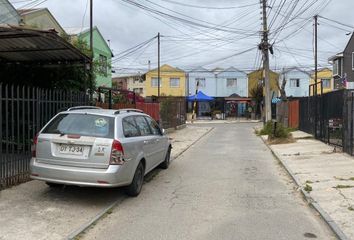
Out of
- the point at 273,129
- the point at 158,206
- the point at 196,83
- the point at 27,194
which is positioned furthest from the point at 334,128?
the point at 196,83

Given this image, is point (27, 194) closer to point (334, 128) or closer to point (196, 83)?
point (334, 128)

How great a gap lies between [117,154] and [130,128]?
1.20 m

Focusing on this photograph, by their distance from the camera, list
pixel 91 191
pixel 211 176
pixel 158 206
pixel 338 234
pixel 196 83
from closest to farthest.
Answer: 1. pixel 338 234
2. pixel 158 206
3. pixel 91 191
4. pixel 211 176
5. pixel 196 83

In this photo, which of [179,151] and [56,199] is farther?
[179,151]

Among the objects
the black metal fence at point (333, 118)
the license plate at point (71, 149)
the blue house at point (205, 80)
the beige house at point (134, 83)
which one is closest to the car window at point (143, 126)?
the license plate at point (71, 149)

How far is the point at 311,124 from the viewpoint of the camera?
23391 mm

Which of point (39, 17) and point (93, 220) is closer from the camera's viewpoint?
point (93, 220)

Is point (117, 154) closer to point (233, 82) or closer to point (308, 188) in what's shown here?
point (308, 188)

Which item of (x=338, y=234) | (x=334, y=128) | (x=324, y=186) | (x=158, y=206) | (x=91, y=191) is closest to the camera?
(x=338, y=234)

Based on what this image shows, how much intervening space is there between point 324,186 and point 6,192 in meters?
6.40

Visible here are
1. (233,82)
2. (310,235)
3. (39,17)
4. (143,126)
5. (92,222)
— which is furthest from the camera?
(233,82)

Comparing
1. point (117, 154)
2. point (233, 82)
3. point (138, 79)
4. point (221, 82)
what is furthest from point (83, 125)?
point (138, 79)

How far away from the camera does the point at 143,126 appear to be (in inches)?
385

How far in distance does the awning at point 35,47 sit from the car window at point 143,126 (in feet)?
8.56
